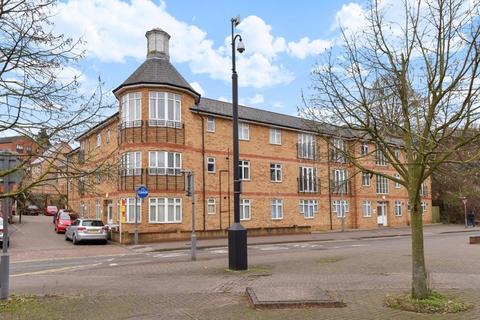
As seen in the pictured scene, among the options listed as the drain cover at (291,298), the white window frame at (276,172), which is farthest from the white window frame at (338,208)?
the drain cover at (291,298)

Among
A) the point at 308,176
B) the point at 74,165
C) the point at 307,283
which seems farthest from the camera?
the point at 308,176

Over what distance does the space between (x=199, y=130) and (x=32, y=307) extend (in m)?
24.1

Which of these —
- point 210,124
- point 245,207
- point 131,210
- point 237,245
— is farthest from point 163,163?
point 237,245

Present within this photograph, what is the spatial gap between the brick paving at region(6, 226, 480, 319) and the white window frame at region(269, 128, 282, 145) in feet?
67.5

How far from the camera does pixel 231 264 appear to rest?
13.4 meters

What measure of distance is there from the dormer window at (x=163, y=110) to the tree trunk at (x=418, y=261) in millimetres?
22849

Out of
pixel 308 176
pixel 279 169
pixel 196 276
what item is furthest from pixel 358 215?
pixel 196 276

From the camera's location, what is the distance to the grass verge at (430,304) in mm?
7770

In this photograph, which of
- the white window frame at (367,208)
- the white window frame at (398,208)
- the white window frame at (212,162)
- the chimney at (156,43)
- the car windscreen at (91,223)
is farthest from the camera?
the white window frame at (398,208)

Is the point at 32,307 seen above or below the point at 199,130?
below

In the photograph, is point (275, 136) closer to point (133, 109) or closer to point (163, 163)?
point (163, 163)

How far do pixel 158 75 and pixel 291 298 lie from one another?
2418cm

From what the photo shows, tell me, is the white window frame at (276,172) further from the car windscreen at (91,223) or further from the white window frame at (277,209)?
the car windscreen at (91,223)

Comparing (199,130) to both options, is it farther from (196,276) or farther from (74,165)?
(74,165)
